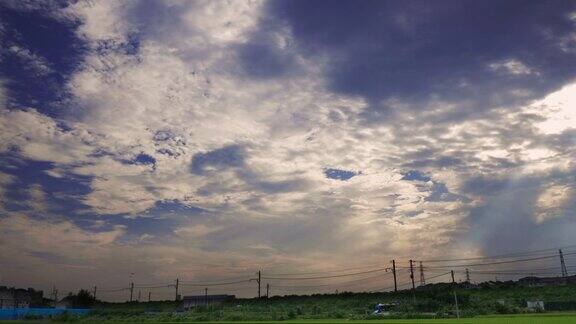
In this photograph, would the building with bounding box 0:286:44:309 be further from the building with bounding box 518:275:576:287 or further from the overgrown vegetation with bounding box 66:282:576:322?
the building with bounding box 518:275:576:287

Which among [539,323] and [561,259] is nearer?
[539,323]

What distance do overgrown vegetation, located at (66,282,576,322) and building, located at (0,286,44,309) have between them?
18.0m

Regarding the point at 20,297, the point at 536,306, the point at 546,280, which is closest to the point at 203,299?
the point at 20,297

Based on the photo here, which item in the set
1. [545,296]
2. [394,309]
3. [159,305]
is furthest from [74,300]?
[545,296]

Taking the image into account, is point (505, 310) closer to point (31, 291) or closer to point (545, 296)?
point (545, 296)

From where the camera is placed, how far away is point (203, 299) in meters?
125

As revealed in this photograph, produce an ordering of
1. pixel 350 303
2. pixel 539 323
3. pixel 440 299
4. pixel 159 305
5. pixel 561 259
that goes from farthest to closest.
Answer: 1. pixel 159 305
2. pixel 561 259
3. pixel 350 303
4. pixel 440 299
5. pixel 539 323

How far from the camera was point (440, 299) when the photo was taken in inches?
3127

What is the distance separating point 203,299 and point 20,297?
163ft

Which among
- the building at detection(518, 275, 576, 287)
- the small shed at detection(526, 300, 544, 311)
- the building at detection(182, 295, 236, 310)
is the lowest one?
the small shed at detection(526, 300, 544, 311)

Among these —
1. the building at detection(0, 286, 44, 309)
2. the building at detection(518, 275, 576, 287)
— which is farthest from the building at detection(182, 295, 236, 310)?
the building at detection(518, 275, 576, 287)

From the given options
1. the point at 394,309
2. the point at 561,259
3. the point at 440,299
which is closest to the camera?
the point at 394,309

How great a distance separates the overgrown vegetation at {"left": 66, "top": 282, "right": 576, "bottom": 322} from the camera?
62281 millimetres

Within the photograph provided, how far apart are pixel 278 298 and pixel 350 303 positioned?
1100 inches
